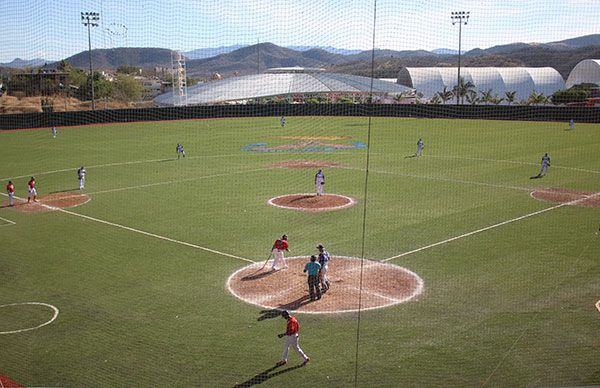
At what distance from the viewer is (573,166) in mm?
32469

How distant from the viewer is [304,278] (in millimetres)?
14602

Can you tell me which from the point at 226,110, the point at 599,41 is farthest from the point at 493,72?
the point at 599,41

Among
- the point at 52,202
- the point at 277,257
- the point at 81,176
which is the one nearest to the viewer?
the point at 277,257

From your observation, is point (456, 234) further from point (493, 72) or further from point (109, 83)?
point (109, 83)

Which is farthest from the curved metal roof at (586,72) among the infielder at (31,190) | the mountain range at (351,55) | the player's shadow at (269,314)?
the player's shadow at (269,314)

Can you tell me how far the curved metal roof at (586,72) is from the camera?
2485 inches

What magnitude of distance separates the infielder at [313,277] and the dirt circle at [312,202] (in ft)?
30.1

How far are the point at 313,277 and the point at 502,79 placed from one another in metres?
80.3

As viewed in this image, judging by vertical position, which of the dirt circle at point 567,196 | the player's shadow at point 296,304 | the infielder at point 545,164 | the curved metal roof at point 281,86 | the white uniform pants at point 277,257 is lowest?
the player's shadow at point 296,304

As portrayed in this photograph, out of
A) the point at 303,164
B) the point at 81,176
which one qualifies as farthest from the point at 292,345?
the point at 303,164

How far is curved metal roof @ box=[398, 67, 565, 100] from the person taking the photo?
83438 millimetres

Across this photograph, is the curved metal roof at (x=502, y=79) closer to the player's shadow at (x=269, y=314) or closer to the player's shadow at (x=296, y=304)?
the player's shadow at (x=296, y=304)

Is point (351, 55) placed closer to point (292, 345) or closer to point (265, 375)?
point (292, 345)

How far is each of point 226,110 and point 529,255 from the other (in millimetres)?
51098
